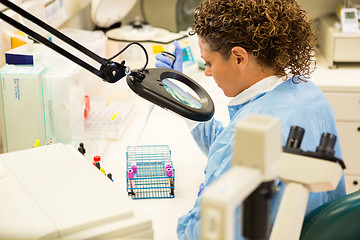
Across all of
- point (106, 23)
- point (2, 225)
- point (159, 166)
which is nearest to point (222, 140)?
point (159, 166)

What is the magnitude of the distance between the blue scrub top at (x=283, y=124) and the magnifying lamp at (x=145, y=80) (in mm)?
154

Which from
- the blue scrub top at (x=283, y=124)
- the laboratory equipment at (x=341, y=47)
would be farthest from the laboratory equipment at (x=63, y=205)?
the laboratory equipment at (x=341, y=47)

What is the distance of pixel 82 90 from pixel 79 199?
3.00ft

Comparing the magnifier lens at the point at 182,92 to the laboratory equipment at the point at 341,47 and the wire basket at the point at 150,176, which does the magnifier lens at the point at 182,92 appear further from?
the laboratory equipment at the point at 341,47

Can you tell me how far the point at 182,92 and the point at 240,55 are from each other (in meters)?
0.26

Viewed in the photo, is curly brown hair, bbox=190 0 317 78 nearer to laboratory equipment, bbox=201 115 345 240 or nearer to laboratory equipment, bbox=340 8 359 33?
laboratory equipment, bbox=201 115 345 240

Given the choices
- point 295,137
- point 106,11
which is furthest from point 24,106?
point 106,11


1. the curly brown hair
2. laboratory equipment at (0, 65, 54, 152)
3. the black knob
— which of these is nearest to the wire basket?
laboratory equipment at (0, 65, 54, 152)

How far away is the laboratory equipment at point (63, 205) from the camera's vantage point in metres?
0.89

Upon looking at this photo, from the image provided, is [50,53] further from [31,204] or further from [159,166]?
[31,204]

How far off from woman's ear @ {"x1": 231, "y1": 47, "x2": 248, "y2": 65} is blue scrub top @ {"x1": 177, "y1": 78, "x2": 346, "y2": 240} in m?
0.11

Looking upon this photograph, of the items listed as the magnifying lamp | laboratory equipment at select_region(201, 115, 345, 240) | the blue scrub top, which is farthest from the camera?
the blue scrub top

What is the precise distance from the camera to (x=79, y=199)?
37.6 inches

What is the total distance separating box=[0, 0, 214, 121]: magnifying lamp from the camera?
1151 mm
